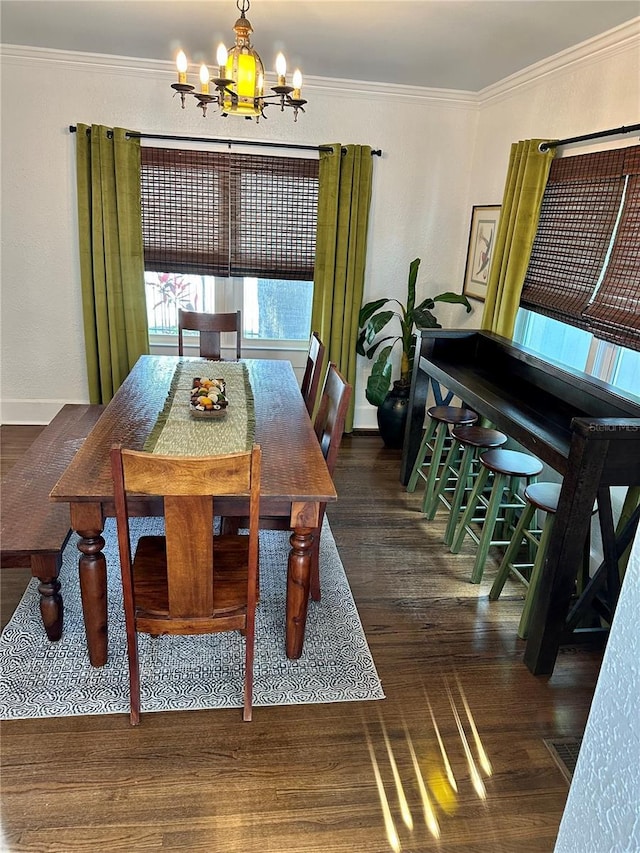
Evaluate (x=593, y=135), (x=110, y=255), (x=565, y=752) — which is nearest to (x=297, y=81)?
(x=593, y=135)

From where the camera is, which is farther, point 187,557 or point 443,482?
point 443,482

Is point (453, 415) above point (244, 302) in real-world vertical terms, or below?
below

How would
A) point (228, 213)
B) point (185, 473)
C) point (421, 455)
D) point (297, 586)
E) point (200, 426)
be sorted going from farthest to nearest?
point (228, 213)
point (421, 455)
point (200, 426)
point (297, 586)
point (185, 473)

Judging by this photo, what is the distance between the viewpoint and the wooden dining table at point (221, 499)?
1.90 meters

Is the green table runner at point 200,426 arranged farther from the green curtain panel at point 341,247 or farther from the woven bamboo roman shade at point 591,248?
the woven bamboo roman shade at point 591,248

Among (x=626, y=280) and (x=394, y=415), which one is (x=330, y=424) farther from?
(x=394, y=415)

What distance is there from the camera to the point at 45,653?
7.24ft

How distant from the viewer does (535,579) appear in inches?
95.8

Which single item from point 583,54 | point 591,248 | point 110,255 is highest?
point 583,54

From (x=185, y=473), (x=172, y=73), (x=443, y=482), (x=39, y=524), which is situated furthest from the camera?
(x=172, y=73)

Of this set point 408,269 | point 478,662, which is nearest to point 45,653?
point 478,662

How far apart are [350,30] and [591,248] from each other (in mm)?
1664

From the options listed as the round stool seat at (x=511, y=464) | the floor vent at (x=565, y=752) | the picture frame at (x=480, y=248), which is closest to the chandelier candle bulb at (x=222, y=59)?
the round stool seat at (x=511, y=464)

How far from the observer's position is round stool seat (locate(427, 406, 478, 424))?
130 inches
